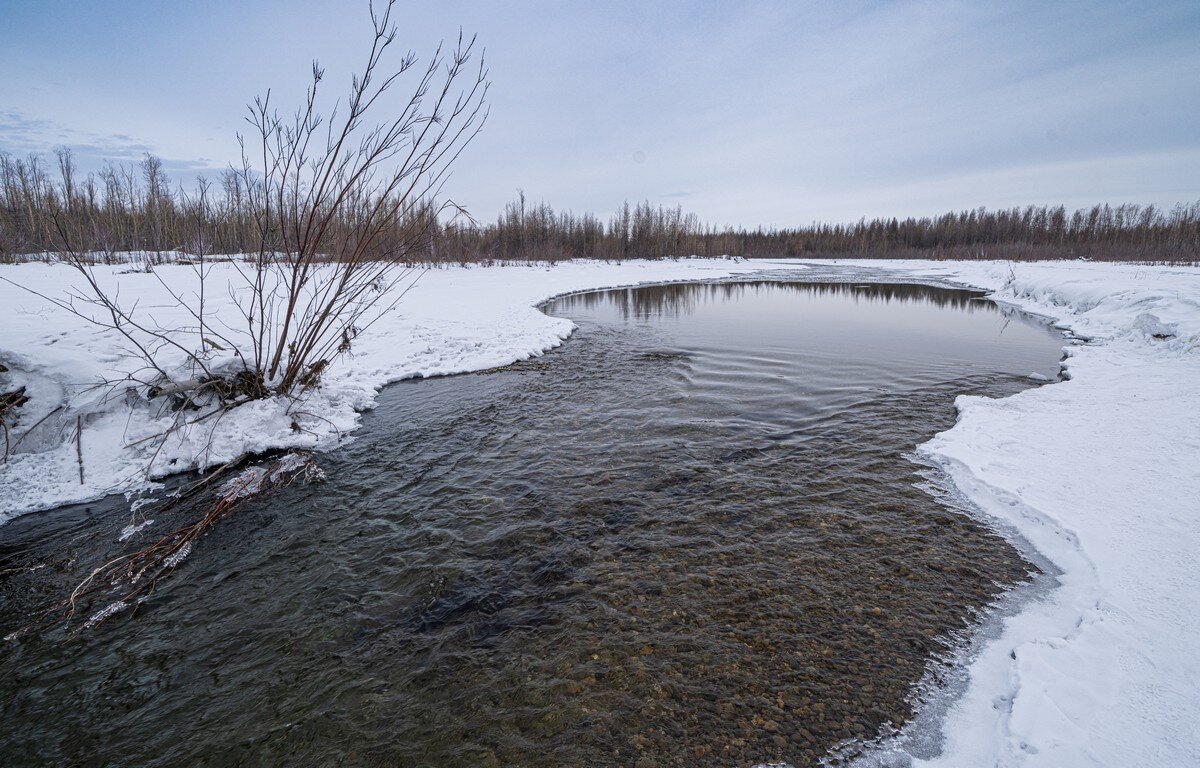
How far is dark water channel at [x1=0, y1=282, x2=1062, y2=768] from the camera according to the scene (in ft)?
7.91

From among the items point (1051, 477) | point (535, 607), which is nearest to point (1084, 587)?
point (1051, 477)

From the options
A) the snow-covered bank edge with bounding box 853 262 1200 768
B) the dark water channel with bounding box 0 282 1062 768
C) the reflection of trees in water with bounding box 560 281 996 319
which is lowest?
the dark water channel with bounding box 0 282 1062 768

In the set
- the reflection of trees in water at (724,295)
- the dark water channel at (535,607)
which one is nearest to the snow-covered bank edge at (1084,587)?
the dark water channel at (535,607)

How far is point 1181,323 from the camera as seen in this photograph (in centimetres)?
930

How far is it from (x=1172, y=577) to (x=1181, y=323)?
10.0m

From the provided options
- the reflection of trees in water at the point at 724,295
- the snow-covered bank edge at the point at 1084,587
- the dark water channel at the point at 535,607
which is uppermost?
the reflection of trees in water at the point at 724,295

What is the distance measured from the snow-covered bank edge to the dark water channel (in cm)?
26

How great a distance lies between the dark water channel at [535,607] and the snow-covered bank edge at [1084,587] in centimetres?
26

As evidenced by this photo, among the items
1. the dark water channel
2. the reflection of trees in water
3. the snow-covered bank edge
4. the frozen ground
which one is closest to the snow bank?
the frozen ground

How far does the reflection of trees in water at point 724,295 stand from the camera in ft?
62.8

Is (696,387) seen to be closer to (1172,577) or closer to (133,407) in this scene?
(1172,577)

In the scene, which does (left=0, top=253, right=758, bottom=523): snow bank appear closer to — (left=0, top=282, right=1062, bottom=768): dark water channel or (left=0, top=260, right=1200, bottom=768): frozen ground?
(left=0, top=260, right=1200, bottom=768): frozen ground

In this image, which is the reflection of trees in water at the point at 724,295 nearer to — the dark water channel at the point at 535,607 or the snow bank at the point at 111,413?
the snow bank at the point at 111,413

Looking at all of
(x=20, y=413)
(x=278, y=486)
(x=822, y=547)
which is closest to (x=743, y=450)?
(x=822, y=547)
